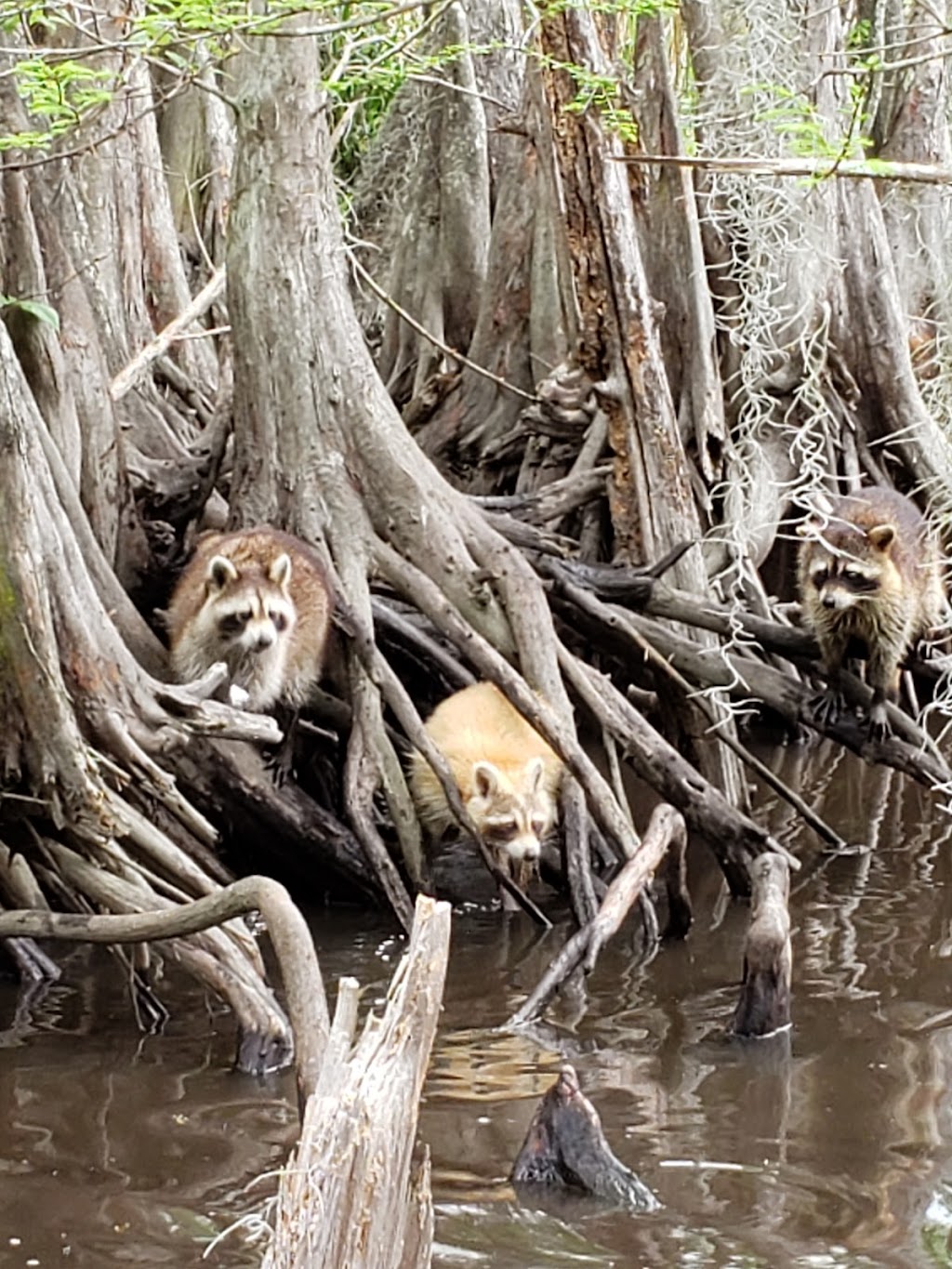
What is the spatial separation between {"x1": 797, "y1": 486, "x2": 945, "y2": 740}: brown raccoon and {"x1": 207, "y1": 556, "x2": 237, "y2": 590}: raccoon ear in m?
2.36

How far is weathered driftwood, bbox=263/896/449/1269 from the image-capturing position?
325cm

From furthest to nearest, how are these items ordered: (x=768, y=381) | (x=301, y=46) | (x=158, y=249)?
(x=158, y=249)
(x=768, y=381)
(x=301, y=46)

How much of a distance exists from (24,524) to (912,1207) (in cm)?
309

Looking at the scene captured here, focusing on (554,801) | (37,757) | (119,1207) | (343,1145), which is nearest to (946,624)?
(554,801)

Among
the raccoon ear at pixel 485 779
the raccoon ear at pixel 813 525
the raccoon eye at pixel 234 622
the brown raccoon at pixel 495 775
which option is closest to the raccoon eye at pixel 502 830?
the brown raccoon at pixel 495 775

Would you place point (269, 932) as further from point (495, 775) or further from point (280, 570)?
point (495, 775)

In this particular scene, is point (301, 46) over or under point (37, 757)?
over

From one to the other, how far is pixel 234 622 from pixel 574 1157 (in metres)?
3.28

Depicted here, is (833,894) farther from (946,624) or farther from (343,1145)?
(343,1145)

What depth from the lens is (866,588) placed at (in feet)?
26.1

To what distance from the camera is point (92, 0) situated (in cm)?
863

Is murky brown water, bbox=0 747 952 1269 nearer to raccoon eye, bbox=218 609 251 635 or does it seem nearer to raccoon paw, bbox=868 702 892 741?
raccoon paw, bbox=868 702 892 741

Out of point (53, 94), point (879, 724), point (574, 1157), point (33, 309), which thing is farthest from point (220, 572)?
point (574, 1157)

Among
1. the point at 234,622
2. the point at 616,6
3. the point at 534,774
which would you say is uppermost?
the point at 616,6
